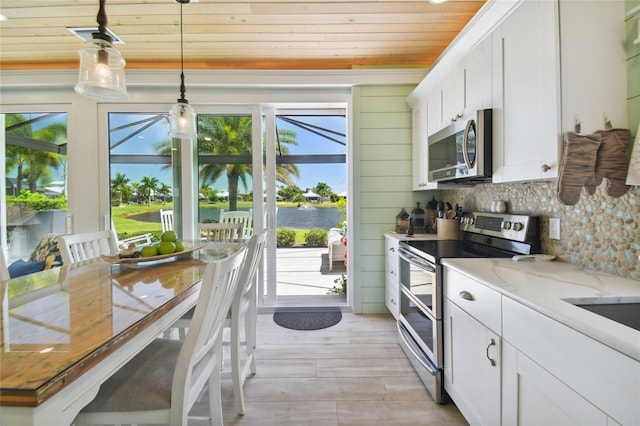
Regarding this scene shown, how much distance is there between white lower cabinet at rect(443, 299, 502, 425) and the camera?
4.03 feet

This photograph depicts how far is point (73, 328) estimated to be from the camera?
0.79m

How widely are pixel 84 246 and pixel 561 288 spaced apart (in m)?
2.74

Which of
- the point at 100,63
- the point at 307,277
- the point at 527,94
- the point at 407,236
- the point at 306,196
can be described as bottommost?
the point at 307,277

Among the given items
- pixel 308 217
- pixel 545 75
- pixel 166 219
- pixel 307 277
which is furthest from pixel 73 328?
pixel 307 277

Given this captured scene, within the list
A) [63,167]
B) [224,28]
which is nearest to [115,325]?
[224,28]

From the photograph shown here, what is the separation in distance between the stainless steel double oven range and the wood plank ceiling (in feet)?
5.63

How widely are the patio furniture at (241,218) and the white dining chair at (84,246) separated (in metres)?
1.20

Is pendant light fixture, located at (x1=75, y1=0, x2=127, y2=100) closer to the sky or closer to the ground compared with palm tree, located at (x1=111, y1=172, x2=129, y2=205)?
closer to the sky

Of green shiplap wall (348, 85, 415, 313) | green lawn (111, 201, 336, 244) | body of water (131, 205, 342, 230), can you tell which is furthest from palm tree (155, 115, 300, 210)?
green shiplap wall (348, 85, 415, 313)

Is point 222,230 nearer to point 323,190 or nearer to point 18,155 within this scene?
point 323,190

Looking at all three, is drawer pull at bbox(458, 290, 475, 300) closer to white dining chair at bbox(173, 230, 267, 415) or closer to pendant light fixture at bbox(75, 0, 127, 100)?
white dining chair at bbox(173, 230, 267, 415)

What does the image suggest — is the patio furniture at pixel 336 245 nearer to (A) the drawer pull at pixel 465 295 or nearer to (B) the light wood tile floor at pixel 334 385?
(B) the light wood tile floor at pixel 334 385

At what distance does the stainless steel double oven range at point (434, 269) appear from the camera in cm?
171

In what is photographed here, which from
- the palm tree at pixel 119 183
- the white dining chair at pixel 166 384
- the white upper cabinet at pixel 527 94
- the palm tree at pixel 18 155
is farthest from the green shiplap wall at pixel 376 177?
the palm tree at pixel 18 155
